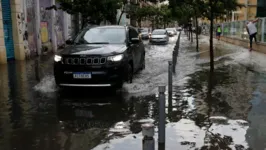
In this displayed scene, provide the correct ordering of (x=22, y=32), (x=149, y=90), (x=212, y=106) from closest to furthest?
(x=212, y=106), (x=149, y=90), (x=22, y=32)

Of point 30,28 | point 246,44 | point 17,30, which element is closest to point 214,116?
point 17,30

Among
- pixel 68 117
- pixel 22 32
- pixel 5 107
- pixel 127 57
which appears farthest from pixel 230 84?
pixel 22 32

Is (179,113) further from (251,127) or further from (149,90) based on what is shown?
(149,90)

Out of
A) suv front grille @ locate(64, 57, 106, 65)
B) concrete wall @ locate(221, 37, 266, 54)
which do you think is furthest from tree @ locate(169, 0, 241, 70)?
concrete wall @ locate(221, 37, 266, 54)

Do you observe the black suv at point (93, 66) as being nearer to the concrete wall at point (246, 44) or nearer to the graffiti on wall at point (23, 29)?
the graffiti on wall at point (23, 29)

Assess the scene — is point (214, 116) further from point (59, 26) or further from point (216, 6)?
point (59, 26)

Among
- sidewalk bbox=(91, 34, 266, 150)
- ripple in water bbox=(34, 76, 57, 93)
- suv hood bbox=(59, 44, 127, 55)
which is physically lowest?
sidewalk bbox=(91, 34, 266, 150)

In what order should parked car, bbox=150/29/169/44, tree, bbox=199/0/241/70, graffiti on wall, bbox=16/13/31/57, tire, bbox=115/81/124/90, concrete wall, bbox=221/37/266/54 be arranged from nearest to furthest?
tire, bbox=115/81/124/90
tree, bbox=199/0/241/70
graffiti on wall, bbox=16/13/31/57
concrete wall, bbox=221/37/266/54
parked car, bbox=150/29/169/44

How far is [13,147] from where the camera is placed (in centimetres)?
488

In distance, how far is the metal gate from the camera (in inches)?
645

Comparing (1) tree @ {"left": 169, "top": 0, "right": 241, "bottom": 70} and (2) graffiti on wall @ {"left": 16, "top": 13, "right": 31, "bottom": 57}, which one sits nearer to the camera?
(1) tree @ {"left": 169, "top": 0, "right": 241, "bottom": 70}

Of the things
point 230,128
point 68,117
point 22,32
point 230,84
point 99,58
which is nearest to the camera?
point 230,128

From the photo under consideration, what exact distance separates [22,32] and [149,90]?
10759 millimetres

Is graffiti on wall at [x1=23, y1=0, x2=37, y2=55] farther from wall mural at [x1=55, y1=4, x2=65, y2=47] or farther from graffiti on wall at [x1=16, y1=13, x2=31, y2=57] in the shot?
wall mural at [x1=55, y1=4, x2=65, y2=47]
